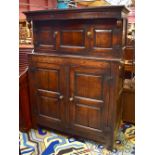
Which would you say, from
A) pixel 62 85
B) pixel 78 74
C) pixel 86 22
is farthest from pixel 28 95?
pixel 86 22

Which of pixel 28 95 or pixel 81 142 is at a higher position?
pixel 28 95

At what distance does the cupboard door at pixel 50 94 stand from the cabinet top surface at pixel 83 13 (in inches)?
20.6

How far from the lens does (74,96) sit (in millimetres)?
2055

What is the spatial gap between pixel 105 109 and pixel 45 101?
2.48ft

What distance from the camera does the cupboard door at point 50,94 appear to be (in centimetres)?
211

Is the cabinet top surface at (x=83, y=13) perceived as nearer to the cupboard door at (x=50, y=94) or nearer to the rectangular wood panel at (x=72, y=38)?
the rectangular wood panel at (x=72, y=38)

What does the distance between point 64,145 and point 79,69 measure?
895mm

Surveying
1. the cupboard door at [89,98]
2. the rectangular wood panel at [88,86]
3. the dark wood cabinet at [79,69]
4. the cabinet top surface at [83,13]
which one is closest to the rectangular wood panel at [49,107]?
the dark wood cabinet at [79,69]

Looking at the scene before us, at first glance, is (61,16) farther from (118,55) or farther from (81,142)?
(81,142)

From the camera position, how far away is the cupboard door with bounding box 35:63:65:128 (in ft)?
6.92

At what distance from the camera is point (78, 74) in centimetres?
197

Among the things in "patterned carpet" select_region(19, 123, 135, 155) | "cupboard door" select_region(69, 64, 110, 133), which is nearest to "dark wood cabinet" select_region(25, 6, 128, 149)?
"cupboard door" select_region(69, 64, 110, 133)

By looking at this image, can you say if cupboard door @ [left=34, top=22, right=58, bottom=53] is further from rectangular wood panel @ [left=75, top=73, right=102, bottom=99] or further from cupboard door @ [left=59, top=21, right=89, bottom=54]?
rectangular wood panel @ [left=75, top=73, right=102, bottom=99]

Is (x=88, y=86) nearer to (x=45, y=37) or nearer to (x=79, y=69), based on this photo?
(x=79, y=69)
